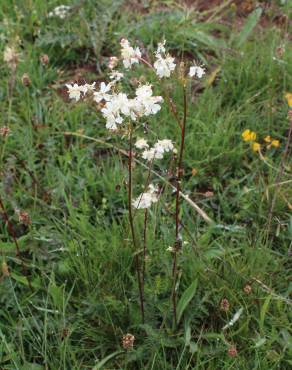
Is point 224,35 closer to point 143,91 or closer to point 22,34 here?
point 22,34

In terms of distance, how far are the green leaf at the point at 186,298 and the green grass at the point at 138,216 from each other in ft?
0.12


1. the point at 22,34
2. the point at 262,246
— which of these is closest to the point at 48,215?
the point at 262,246

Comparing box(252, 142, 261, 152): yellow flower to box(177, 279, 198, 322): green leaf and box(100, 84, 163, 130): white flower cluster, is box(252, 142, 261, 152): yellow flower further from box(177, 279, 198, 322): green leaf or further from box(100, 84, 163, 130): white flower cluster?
box(100, 84, 163, 130): white flower cluster

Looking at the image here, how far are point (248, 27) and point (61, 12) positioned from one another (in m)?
0.93

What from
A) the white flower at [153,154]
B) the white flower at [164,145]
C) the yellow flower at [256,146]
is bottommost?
the yellow flower at [256,146]

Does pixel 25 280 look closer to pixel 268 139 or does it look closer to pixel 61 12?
pixel 268 139

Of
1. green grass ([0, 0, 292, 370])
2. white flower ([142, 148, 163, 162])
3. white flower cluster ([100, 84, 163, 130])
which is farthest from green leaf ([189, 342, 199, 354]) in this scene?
white flower cluster ([100, 84, 163, 130])

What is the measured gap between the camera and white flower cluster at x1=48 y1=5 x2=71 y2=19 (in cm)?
271

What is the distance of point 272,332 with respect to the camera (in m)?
1.64

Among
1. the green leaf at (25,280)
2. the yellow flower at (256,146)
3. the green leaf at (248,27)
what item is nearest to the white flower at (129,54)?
the green leaf at (25,280)

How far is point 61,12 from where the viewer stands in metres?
2.72

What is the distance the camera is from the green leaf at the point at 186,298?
5.33ft

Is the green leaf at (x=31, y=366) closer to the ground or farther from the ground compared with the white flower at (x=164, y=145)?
closer to the ground

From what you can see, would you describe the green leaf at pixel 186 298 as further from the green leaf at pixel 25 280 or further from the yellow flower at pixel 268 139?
the yellow flower at pixel 268 139
